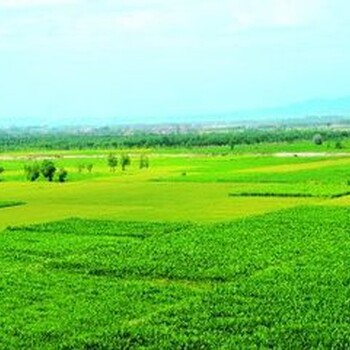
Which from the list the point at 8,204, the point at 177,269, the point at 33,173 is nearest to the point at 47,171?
the point at 33,173

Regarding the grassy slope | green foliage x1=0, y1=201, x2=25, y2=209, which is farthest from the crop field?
green foliage x1=0, y1=201, x2=25, y2=209

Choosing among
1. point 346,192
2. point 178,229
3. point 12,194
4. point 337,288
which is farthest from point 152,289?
point 12,194

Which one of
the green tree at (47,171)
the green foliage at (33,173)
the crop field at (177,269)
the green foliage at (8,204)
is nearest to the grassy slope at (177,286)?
the crop field at (177,269)

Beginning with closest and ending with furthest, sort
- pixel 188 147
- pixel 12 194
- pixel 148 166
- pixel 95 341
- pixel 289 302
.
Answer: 1. pixel 95 341
2. pixel 289 302
3. pixel 12 194
4. pixel 148 166
5. pixel 188 147

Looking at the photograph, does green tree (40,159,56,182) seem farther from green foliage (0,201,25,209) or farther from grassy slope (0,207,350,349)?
grassy slope (0,207,350,349)

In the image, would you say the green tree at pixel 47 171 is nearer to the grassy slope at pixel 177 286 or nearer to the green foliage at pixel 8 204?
the green foliage at pixel 8 204

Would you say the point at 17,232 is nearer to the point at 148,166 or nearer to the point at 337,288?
the point at 337,288
